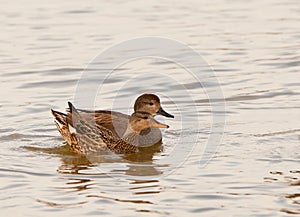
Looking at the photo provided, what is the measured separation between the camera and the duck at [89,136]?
1198 cm

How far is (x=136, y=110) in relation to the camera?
1246 centimetres

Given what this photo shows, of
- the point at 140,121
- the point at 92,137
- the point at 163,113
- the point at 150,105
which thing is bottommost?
the point at 92,137

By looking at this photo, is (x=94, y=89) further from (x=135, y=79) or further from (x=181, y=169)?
(x=181, y=169)

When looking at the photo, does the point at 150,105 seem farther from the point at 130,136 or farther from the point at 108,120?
the point at 108,120

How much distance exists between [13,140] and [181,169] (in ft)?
9.31

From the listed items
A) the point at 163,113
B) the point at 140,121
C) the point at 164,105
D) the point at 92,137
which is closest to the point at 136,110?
the point at 140,121

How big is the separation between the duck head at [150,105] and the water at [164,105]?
0.42m

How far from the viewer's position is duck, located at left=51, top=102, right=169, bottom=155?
11977 millimetres

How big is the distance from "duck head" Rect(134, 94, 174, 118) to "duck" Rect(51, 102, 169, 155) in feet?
0.30

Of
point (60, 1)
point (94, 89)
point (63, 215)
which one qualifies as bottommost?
point (63, 215)

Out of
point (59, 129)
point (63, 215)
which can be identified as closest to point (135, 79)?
point (59, 129)

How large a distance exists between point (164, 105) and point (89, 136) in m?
2.08

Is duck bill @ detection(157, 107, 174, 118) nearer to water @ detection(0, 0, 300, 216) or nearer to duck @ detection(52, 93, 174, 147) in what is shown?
duck @ detection(52, 93, 174, 147)

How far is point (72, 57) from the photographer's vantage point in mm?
16812
